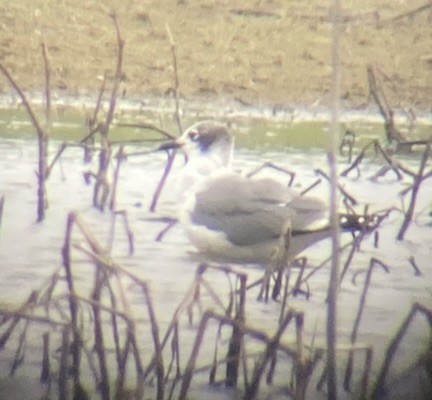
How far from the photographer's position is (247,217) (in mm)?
6262

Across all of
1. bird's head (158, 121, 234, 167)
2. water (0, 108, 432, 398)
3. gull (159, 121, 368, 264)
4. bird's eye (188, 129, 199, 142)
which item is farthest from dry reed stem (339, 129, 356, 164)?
gull (159, 121, 368, 264)

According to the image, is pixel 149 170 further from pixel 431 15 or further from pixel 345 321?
pixel 431 15

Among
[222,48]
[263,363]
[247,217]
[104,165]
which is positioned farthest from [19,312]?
[222,48]

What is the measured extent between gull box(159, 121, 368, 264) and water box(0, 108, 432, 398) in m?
0.10

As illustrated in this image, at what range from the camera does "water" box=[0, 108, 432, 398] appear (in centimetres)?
515

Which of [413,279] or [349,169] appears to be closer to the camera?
[413,279]

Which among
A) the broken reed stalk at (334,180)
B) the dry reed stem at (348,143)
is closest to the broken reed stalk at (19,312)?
the broken reed stalk at (334,180)

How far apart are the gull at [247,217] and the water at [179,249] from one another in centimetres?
10

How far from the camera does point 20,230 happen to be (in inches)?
257

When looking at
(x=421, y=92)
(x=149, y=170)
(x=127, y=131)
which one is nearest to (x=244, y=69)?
(x=421, y=92)

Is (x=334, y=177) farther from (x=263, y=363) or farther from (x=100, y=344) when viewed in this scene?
(x=100, y=344)

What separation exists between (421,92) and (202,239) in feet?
17.2

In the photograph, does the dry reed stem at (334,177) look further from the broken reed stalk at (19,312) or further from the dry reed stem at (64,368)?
the broken reed stalk at (19,312)

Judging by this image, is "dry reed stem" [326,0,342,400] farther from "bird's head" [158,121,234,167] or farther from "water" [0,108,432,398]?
"bird's head" [158,121,234,167]
